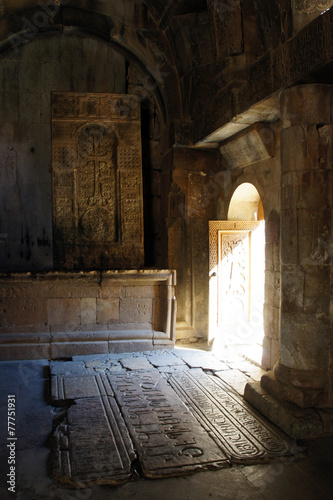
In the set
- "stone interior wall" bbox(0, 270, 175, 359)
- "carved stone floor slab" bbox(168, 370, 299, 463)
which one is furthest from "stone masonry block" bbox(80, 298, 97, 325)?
"carved stone floor slab" bbox(168, 370, 299, 463)

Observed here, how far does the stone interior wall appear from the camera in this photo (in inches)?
210

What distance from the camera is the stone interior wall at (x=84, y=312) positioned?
534 centimetres

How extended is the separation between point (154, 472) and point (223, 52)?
405 centimetres

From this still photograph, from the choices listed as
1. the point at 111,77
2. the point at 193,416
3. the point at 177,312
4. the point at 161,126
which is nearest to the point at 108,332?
the point at 177,312

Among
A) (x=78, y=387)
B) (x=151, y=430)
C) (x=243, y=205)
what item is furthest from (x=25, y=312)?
(x=243, y=205)

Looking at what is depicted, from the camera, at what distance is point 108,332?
18.3ft

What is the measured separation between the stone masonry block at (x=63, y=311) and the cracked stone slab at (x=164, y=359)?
1091mm

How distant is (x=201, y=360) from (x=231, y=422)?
1704 mm

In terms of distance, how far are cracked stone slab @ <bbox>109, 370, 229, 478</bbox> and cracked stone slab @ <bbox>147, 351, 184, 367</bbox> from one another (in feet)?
1.71

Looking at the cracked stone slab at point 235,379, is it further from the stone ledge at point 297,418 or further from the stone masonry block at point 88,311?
the stone masonry block at point 88,311

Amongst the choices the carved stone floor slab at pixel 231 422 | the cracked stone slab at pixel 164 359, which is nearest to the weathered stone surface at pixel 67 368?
the cracked stone slab at pixel 164 359

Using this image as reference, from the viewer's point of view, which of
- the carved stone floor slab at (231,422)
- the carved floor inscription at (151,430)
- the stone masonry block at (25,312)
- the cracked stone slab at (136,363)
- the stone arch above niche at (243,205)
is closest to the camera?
the carved floor inscription at (151,430)

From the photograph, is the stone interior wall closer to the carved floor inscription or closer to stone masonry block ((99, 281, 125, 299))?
stone masonry block ((99, 281, 125, 299))

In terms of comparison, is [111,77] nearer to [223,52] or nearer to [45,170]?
[45,170]
